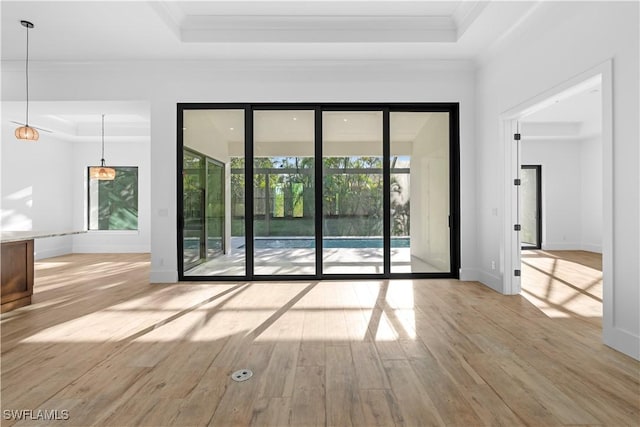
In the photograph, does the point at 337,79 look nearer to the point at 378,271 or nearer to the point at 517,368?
the point at 378,271

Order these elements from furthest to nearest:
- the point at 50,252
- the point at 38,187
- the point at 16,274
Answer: the point at 50,252 < the point at 38,187 < the point at 16,274

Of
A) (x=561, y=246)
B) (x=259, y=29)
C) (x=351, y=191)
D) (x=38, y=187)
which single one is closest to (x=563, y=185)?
(x=561, y=246)

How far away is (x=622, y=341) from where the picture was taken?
2752 millimetres

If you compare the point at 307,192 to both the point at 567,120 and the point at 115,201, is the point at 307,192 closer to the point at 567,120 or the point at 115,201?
the point at 115,201

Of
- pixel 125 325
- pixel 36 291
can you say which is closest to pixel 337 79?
pixel 125 325

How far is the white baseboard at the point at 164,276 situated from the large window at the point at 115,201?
15.7 feet

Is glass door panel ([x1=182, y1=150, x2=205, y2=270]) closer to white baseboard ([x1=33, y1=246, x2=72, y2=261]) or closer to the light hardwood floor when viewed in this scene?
the light hardwood floor

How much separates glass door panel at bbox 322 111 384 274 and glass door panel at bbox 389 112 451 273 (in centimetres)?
25

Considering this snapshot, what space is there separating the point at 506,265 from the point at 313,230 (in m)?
2.71

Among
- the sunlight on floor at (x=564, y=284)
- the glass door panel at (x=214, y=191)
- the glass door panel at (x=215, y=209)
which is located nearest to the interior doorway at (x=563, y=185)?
the sunlight on floor at (x=564, y=284)

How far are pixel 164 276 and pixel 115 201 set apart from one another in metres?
5.23

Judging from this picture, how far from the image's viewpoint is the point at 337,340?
3006mm

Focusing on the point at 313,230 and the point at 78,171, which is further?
the point at 78,171

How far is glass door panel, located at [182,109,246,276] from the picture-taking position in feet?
17.8
